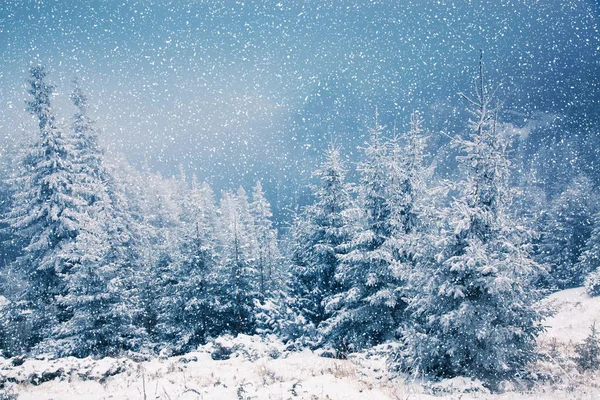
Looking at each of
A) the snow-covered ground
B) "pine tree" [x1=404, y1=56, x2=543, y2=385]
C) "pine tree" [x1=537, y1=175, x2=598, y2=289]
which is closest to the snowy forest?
"pine tree" [x1=404, y1=56, x2=543, y2=385]

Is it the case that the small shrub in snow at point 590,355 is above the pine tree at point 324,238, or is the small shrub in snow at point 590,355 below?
below

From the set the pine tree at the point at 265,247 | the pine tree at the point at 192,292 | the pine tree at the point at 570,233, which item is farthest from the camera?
the pine tree at the point at 570,233

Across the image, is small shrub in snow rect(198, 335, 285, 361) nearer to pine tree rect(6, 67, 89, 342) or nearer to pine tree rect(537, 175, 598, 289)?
pine tree rect(6, 67, 89, 342)

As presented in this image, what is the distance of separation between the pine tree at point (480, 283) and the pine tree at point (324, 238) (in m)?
6.62

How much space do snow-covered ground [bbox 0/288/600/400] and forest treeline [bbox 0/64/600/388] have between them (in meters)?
1.09

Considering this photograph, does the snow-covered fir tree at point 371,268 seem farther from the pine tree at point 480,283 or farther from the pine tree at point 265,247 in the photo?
the pine tree at point 265,247

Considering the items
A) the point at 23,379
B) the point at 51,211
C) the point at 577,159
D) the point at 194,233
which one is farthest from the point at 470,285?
the point at 577,159

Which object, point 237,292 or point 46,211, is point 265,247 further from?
point 46,211

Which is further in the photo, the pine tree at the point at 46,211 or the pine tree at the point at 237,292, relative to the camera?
the pine tree at the point at 237,292

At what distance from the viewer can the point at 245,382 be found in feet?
25.3

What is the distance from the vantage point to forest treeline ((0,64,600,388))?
30.1ft

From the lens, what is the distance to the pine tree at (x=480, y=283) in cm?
882

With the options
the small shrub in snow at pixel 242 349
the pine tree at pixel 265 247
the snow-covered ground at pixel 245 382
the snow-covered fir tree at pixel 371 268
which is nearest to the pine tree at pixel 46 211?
the snow-covered ground at pixel 245 382

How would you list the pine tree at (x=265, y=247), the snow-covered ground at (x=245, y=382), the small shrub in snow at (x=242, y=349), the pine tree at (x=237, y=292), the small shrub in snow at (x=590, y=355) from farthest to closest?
the pine tree at (x=265, y=247) < the pine tree at (x=237, y=292) < the small shrub in snow at (x=242, y=349) < the small shrub in snow at (x=590, y=355) < the snow-covered ground at (x=245, y=382)
